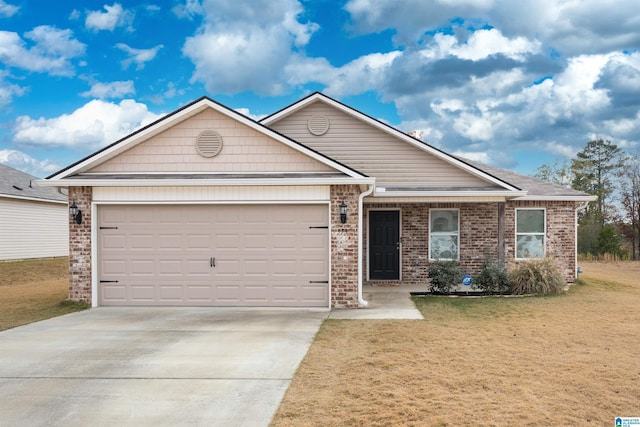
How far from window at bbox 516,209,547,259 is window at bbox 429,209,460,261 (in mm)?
2052

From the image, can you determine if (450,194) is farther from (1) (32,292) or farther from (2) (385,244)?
(1) (32,292)

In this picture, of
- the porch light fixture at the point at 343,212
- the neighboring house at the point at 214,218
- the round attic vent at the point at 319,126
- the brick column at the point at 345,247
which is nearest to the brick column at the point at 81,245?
the neighboring house at the point at 214,218

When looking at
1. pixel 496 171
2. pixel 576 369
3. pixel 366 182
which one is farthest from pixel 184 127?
pixel 496 171

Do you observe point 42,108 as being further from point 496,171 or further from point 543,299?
point 543,299

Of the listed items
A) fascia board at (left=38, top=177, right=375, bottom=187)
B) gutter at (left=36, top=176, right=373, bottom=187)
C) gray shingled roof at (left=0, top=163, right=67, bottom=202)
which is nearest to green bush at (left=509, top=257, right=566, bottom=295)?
→ fascia board at (left=38, top=177, right=375, bottom=187)

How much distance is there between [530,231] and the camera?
15797 millimetres

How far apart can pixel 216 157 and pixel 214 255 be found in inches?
87.1

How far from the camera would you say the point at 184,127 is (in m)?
11.7

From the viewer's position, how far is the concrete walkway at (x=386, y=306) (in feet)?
34.0

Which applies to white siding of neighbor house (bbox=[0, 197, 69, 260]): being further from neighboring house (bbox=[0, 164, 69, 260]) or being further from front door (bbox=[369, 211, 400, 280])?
front door (bbox=[369, 211, 400, 280])

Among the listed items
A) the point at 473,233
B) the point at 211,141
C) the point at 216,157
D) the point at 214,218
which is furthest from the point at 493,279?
the point at 211,141

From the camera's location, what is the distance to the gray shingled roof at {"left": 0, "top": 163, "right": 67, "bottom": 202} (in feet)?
78.2

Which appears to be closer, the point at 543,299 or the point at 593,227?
the point at 543,299

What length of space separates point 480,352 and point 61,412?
5.39 metres
